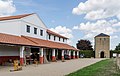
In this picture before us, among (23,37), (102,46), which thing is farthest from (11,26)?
(102,46)

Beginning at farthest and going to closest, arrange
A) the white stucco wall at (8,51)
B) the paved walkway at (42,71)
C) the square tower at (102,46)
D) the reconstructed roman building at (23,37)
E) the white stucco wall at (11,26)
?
1. the square tower at (102,46)
2. the white stucco wall at (11,26)
3. the white stucco wall at (8,51)
4. the reconstructed roman building at (23,37)
5. the paved walkway at (42,71)

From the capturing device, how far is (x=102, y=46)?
3088 inches

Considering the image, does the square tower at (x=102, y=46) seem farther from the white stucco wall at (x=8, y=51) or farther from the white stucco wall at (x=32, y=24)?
the white stucco wall at (x=8, y=51)

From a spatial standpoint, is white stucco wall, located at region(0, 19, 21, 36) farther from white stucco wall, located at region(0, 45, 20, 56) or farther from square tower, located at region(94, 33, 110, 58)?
square tower, located at region(94, 33, 110, 58)

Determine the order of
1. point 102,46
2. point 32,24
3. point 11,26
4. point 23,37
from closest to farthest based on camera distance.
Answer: point 23,37
point 11,26
point 32,24
point 102,46

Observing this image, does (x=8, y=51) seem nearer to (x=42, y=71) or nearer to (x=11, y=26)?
(x=11, y=26)

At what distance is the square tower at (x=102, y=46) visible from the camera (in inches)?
3029

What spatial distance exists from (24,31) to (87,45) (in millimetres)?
61258

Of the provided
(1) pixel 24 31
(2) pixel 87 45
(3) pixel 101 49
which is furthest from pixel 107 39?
(1) pixel 24 31

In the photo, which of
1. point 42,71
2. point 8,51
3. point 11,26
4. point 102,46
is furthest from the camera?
point 102,46

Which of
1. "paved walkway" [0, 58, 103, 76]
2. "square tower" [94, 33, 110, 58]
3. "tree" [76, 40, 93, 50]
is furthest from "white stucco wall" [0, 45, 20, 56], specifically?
"tree" [76, 40, 93, 50]

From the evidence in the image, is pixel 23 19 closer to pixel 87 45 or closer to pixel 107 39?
pixel 107 39

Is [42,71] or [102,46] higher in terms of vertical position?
[102,46]

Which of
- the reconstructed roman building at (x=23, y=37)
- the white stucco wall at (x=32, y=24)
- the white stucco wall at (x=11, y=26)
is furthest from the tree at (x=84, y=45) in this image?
the white stucco wall at (x=11, y=26)
